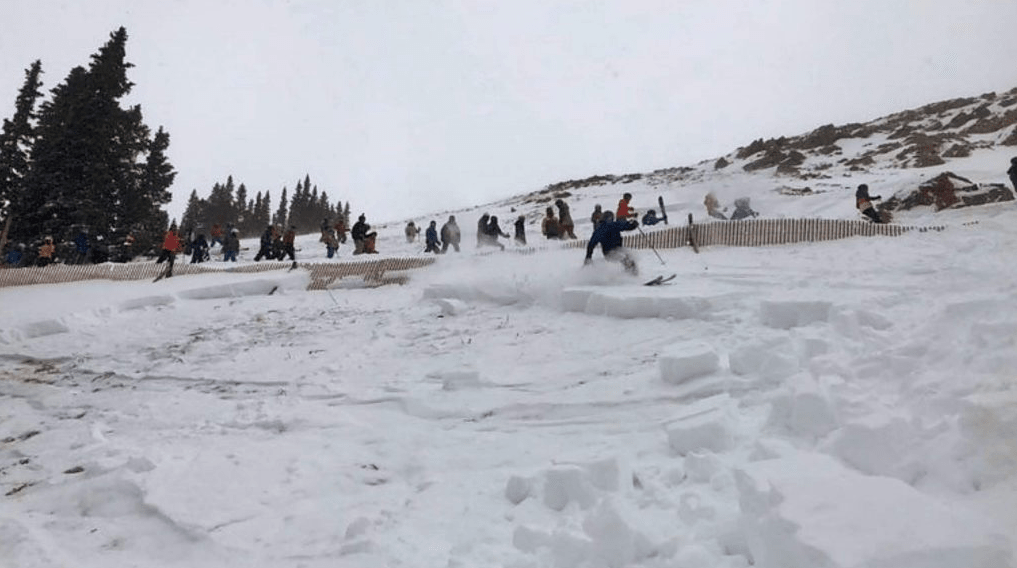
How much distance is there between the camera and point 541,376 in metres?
6.33

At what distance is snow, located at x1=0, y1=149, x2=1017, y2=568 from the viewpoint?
2.94m

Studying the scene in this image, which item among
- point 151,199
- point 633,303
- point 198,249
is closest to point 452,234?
point 198,249

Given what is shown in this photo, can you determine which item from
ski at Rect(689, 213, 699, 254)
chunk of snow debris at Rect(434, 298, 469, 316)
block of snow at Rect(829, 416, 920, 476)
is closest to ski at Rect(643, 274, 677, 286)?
chunk of snow debris at Rect(434, 298, 469, 316)

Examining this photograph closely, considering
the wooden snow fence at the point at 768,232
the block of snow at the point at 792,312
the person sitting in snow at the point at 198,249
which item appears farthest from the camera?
the person sitting in snow at the point at 198,249

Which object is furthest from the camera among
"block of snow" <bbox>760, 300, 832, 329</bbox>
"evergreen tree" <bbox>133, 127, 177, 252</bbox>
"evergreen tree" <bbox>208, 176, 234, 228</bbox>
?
"evergreen tree" <bbox>208, 176, 234, 228</bbox>

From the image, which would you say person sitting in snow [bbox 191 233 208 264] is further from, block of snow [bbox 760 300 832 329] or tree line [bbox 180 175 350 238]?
tree line [bbox 180 175 350 238]

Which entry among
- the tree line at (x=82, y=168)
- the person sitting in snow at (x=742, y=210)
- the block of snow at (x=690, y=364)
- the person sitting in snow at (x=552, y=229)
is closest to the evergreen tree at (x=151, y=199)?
the tree line at (x=82, y=168)

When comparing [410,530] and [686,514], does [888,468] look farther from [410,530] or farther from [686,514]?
[410,530]

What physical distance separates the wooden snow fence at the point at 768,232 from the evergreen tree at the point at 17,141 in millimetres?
26928

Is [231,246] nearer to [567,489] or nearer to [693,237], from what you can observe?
[693,237]

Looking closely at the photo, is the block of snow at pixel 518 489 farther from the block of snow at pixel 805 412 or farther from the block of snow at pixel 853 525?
the block of snow at pixel 805 412

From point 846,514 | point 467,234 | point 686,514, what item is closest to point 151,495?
point 686,514

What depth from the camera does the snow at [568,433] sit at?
2.94 metres

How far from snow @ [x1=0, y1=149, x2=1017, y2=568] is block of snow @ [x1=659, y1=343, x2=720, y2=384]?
2 cm
